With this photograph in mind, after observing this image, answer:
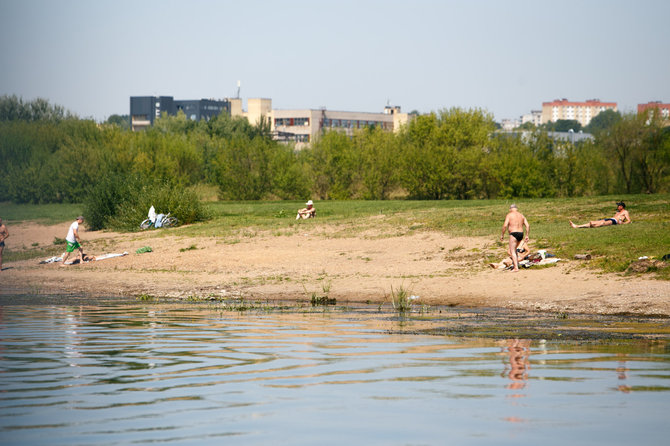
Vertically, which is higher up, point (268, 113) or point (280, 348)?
point (268, 113)

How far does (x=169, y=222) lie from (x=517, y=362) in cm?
2910

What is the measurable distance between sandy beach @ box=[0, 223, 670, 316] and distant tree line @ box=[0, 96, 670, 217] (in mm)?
26286

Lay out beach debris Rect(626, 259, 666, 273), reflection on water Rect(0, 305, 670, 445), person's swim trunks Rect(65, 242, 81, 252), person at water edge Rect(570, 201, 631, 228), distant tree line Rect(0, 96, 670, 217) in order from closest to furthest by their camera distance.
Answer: reflection on water Rect(0, 305, 670, 445) < beach debris Rect(626, 259, 666, 273) < person at water edge Rect(570, 201, 631, 228) < person's swim trunks Rect(65, 242, 81, 252) < distant tree line Rect(0, 96, 670, 217)

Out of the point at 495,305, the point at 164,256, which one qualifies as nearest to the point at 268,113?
the point at 164,256

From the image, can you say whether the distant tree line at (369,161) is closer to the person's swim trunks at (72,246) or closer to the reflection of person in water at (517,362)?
the person's swim trunks at (72,246)

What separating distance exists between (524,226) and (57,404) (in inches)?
687

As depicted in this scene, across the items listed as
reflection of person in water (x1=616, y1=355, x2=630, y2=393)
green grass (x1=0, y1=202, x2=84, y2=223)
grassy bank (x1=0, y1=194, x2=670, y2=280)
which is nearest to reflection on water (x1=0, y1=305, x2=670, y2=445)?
reflection of person in water (x1=616, y1=355, x2=630, y2=393)

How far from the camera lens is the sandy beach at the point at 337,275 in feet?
68.3

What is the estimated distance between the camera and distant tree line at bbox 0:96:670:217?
63750mm

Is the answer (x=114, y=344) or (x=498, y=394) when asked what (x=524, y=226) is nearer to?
(x=114, y=344)

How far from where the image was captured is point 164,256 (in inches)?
1244

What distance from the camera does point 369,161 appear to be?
7388 cm

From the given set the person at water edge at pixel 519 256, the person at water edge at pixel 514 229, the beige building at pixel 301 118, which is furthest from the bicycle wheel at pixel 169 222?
the beige building at pixel 301 118

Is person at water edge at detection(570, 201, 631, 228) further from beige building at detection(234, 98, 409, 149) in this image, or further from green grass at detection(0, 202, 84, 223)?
beige building at detection(234, 98, 409, 149)
